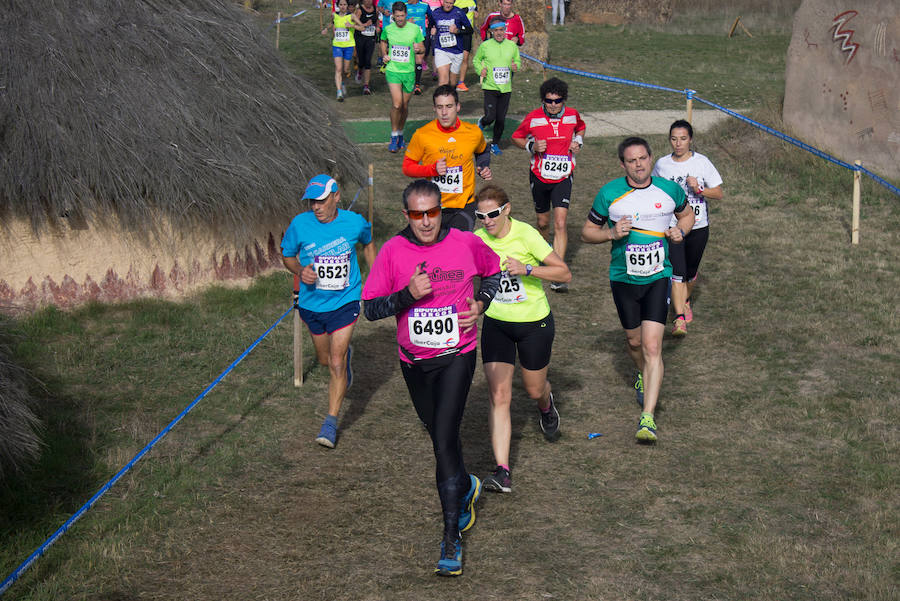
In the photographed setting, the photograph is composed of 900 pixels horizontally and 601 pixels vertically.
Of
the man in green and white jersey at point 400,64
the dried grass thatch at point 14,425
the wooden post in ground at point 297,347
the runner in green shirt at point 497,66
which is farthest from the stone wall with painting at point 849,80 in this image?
the dried grass thatch at point 14,425

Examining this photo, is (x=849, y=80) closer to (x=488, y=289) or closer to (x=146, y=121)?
(x=146, y=121)

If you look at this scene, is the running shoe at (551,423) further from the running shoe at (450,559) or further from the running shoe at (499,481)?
the running shoe at (450,559)

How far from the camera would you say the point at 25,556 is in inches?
225

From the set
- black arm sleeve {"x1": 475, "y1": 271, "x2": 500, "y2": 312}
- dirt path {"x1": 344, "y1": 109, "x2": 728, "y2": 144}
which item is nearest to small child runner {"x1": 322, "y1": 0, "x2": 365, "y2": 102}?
dirt path {"x1": 344, "y1": 109, "x2": 728, "y2": 144}

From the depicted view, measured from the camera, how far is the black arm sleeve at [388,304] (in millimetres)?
5273

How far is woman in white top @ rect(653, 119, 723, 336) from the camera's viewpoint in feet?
28.5

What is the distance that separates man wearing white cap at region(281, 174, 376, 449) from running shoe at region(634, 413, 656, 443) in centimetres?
216

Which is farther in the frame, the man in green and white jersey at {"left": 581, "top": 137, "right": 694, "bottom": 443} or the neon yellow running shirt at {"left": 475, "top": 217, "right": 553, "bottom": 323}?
the man in green and white jersey at {"left": 581, "top": 137, "right": 694, "bottom": 443}

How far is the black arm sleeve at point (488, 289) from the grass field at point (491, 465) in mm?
1418

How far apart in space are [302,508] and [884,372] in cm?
489

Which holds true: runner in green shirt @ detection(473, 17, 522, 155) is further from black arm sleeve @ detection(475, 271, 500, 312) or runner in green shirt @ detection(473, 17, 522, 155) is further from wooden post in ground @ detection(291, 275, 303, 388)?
black arm sleeve @ detection(475, 271, 500, 312)

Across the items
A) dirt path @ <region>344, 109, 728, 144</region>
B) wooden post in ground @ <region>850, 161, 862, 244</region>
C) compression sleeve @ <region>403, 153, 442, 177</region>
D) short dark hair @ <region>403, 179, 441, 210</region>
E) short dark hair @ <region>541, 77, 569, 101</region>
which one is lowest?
dirt path @ <region>344, 109, 728, 144</region>

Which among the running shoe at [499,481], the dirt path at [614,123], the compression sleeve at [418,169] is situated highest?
the compression sleeve at [418,169]

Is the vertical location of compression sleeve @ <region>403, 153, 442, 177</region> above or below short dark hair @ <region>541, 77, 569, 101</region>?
below
